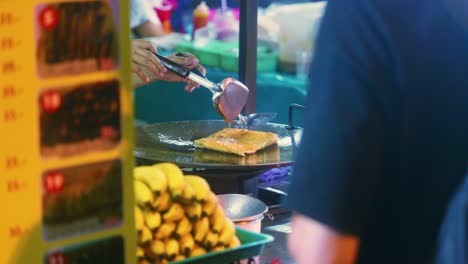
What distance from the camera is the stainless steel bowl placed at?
90.2 inches

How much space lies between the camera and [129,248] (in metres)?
1.37

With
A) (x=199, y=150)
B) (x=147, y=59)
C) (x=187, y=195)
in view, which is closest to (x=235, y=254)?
(x=187, y=195)

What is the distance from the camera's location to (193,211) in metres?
1.92

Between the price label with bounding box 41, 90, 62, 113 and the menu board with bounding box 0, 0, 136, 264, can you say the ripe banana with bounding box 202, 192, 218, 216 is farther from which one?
the price label with bounding box 41, 90, 62, 113

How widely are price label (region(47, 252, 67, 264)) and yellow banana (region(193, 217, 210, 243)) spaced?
62 centimetres

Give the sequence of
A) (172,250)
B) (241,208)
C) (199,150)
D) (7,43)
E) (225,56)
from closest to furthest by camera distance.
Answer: (7,43)
(172,250)
(241,208)
(199,150)
(225,56)

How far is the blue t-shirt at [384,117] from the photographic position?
130 centimetres

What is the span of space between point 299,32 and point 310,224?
5.86 meters

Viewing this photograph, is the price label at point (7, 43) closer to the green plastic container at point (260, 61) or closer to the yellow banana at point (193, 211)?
the yellow banana at point (193, 211)

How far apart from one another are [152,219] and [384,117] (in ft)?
2.40

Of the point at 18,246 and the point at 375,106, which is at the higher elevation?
the point at 375,106

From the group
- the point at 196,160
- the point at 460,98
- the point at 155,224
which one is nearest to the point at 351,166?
the point at 460,98

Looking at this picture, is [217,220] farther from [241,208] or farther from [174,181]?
[241,208]

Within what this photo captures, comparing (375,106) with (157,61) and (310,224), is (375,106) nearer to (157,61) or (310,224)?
(310,224)
